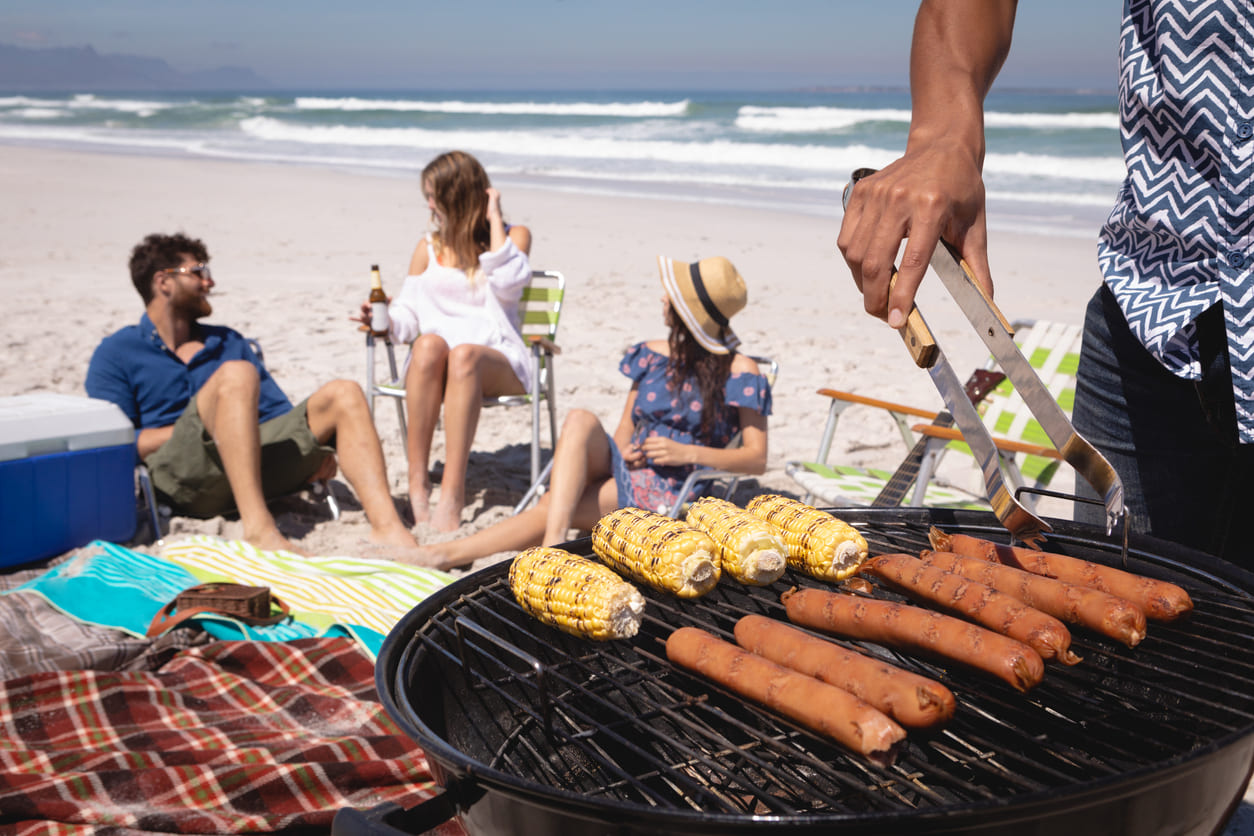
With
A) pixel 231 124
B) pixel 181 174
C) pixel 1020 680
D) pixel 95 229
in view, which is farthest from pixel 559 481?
pixel 231 124

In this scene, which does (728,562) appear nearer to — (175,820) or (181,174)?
(175,820)

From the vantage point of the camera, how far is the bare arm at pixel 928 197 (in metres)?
1.49

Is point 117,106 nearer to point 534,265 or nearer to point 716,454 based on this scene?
point 534,265

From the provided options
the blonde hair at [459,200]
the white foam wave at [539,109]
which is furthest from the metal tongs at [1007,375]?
the white foam wave at [539,109]

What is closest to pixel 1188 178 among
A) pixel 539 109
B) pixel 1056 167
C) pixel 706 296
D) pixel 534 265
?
pixel 706 296

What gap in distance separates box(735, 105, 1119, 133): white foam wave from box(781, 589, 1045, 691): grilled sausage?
31384 mm

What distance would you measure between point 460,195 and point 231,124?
1539 inches

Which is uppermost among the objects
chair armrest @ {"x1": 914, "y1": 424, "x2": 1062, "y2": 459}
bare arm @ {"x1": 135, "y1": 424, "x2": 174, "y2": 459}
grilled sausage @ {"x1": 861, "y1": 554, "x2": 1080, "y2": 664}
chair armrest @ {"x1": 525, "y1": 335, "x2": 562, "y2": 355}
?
grilled sausage @ {"x1": 861, "y1": 554, "x2": 1080, "y2": 664}

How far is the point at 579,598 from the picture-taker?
1.77 m

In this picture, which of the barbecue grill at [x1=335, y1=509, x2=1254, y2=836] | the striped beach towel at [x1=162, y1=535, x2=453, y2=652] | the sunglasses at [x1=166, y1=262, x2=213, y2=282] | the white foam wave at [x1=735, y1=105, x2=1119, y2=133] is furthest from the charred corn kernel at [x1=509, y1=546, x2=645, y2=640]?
the white foam wave at [x1=735, y1=105, x2=1119, y2=133]

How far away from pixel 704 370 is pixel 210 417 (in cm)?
257

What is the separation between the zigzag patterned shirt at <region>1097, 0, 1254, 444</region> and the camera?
1.65 metres

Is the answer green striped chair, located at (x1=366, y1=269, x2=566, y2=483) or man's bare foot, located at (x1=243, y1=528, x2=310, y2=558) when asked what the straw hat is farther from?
man's bare foot, located at (x1=243, y1=528, x2=310, y2=558)

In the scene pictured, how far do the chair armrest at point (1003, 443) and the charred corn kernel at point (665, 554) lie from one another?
2.21m
